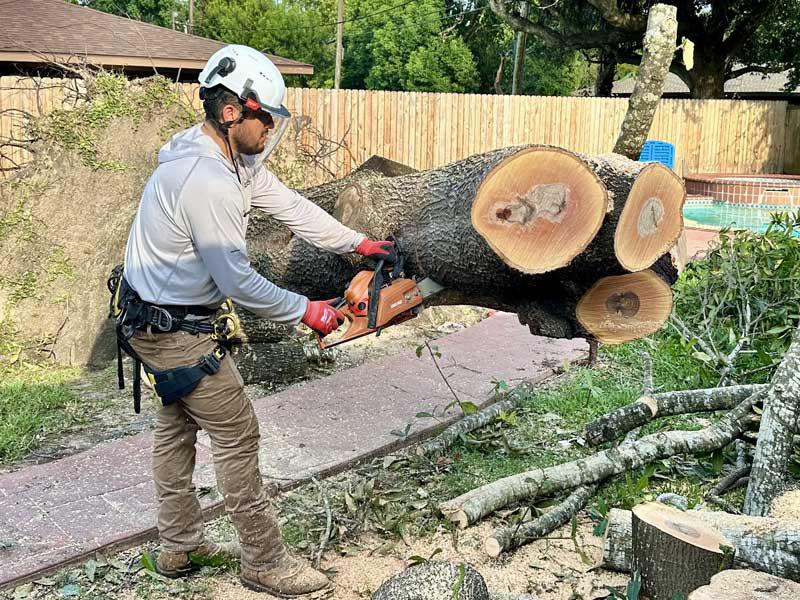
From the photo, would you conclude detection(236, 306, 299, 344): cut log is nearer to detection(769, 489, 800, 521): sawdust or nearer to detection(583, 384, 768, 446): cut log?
detection(583, 384, 768, 446): cut log

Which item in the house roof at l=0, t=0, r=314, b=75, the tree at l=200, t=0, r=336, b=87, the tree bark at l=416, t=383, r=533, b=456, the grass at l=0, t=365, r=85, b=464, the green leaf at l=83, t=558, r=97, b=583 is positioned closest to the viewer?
the green leaf at l=83, t=558, r=97, b=583

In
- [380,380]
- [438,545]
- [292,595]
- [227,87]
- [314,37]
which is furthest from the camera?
[314,37]

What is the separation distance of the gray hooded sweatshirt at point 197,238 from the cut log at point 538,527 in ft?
3.88

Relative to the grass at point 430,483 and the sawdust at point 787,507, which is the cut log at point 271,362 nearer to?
the grass at point 430,483

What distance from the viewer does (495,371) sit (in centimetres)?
544

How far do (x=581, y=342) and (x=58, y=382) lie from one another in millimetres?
3776

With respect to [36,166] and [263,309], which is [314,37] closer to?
[36,166]

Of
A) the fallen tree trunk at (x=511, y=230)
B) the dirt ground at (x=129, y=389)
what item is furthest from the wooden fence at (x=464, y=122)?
the fallen tree trunk at (x=511, y=230)

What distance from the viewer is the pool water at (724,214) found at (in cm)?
1256

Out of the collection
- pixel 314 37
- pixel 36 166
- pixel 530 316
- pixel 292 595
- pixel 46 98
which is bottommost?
pixel 292 595

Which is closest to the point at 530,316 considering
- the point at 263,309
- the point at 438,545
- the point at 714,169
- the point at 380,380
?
the point at 438,545

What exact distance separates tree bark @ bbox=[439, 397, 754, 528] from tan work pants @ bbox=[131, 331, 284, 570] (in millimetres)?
815

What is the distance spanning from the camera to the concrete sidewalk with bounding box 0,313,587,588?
10.6ft

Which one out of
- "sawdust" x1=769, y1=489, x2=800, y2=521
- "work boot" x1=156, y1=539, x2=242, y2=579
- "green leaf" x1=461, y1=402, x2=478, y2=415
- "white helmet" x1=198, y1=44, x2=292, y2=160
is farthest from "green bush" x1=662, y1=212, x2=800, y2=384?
"white helmet" x1=198, y1=44, x2=292, y2=160
